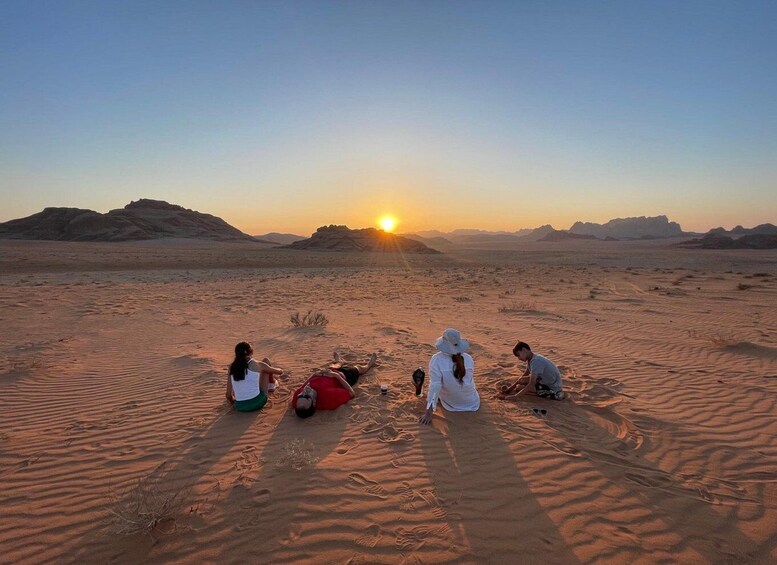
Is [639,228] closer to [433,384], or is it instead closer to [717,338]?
[717,338]

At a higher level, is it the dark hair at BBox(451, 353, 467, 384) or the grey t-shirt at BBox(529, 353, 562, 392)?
the dark hair at BBox(451, 353, 467, 384)

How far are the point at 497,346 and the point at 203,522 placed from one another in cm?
659

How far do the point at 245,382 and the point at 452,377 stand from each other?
2.71 meters

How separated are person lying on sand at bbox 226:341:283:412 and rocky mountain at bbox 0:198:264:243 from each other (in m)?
75.5

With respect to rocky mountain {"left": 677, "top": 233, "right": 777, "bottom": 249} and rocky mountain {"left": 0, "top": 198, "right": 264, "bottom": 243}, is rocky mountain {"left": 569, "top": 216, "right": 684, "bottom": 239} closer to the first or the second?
rocky mountain {"left": 677, "top": 233, "right": 777, "bottom": 249}

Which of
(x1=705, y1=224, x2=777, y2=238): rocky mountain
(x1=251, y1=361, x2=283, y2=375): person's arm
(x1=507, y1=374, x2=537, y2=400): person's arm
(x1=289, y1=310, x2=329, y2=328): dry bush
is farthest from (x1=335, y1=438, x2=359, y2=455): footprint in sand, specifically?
(x1=705, y1=224, x2=777, y2=238): rocky mountain

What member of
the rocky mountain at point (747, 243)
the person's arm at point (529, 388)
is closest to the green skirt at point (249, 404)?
the person's arm at point (529, 388)

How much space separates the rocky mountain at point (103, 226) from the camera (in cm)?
6944

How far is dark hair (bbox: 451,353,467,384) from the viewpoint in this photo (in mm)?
4707

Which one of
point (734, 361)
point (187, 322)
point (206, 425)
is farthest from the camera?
point (187, 322)

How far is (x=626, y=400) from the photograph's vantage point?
565 cm

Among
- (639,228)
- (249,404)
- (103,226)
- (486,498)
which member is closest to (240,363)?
(249,404)

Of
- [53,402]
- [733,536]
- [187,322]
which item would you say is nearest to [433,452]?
[733,536]

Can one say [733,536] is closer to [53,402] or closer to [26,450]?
[26,450]
